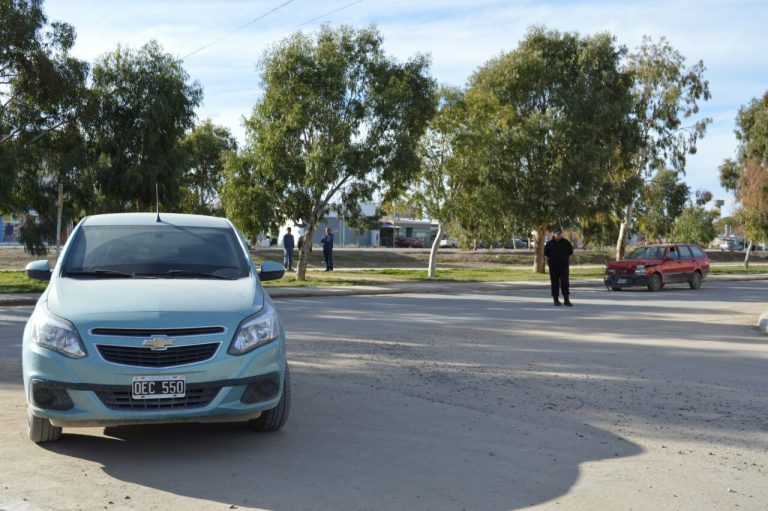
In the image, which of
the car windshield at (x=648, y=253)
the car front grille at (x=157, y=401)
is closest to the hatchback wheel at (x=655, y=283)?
the car windshield at (x=648, y=253)

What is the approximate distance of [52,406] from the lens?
5551 mm

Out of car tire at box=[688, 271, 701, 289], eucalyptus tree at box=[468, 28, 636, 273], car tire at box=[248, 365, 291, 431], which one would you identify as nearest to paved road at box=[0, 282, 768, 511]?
car tire at box=[248, 365, 291, 431]

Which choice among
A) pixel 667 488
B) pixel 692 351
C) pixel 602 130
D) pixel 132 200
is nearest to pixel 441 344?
pixel 692 351

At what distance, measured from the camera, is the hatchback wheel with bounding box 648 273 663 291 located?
2816 centimetres

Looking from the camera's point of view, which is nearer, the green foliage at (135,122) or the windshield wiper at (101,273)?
the windshield wiper at (101,273)

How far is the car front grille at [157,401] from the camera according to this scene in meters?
5.49

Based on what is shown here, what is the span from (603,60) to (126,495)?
3907cm

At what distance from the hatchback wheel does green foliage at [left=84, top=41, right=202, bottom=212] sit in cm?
1707

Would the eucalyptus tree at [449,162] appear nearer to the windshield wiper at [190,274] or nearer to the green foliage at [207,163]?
the green foliage at [207,163]

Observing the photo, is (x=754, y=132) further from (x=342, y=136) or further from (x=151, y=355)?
(x=151, y=355)

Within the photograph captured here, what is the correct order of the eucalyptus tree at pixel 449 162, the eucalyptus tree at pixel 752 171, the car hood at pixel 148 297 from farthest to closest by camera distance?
1. the eucalyptus tree at pixel 752 171
2. the eucalyptus tree at pixel 449 162
3. the car hood at pixel 148 297

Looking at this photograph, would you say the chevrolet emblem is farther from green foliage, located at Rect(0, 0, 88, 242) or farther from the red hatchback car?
the red hatchback car

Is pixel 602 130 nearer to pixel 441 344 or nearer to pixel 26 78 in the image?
pixel 26 78

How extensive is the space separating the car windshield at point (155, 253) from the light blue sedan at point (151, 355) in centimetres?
23
